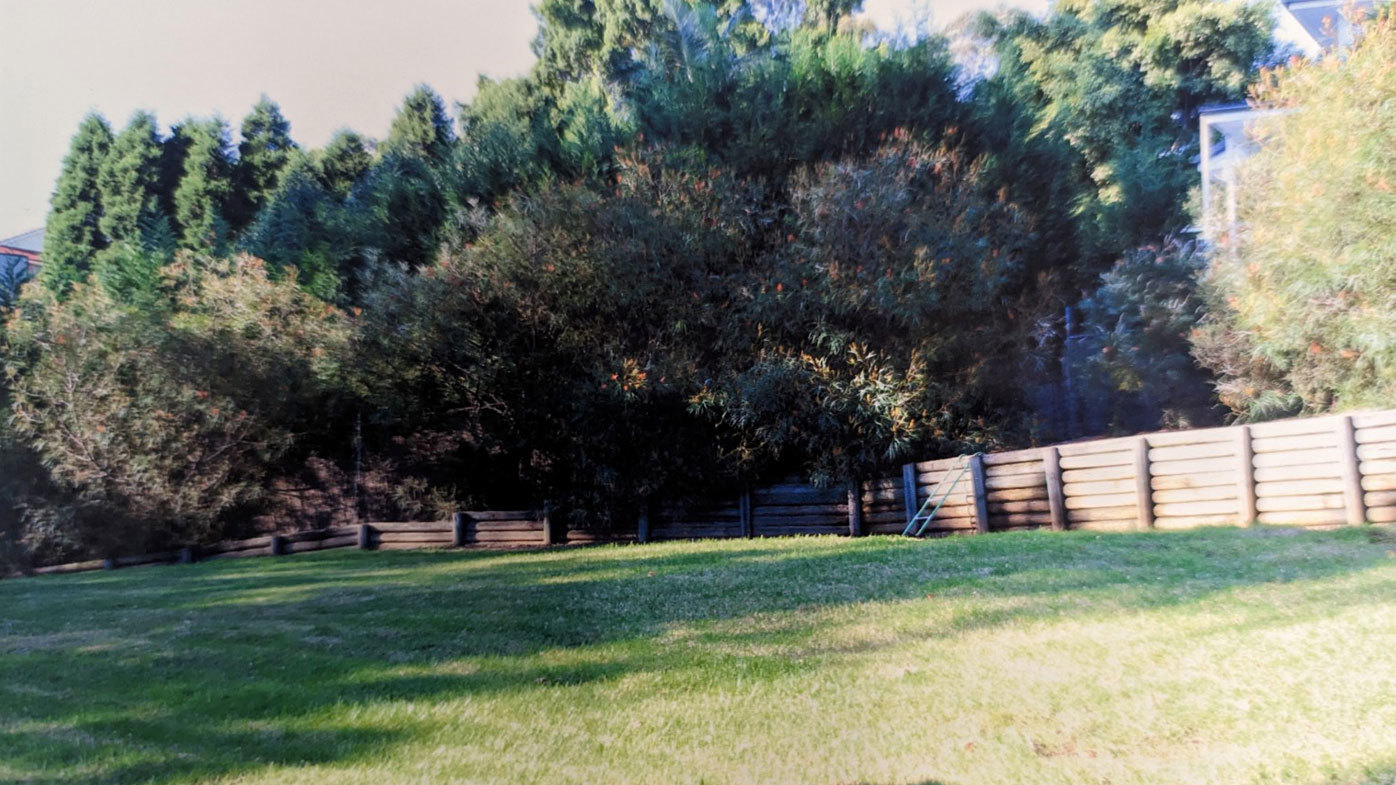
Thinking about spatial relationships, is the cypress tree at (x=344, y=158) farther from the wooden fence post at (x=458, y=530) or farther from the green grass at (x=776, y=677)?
the green grass at (x=776, y=677)

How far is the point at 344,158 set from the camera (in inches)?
1148

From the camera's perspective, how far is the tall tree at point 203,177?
2912 centimetres

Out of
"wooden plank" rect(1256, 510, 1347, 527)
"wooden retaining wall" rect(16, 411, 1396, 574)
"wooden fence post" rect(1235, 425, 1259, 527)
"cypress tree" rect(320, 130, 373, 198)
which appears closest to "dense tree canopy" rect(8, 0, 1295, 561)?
"wooden retaining wall" rect(16, 411, 1396, 574)

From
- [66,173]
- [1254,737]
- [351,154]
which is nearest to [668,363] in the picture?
[1254,737]

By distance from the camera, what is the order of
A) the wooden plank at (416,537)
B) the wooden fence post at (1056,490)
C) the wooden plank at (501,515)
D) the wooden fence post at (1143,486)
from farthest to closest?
the wooden plank at (416,537) < the wooden plank at (501,515) < the wooden fence post at (1056,490) < the wooden fence post at (1143,486)

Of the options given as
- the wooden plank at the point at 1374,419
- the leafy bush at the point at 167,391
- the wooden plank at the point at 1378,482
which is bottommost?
the wooden plank at the point at 1378,482

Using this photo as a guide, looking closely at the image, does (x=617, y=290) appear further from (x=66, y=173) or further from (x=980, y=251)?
(x=66, y=173)

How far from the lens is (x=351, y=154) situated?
95.7ft

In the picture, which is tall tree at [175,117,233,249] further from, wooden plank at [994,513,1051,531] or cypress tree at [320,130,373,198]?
wooden plank at [994,513,1051,531]

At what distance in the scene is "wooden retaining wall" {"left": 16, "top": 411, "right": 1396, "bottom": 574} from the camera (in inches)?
381

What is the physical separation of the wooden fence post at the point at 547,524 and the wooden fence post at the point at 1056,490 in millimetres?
8197

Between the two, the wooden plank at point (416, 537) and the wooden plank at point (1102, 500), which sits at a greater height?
the wooden plank at point (1102, 500)

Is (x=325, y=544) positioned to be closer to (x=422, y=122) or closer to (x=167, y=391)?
(x=167, y=391)

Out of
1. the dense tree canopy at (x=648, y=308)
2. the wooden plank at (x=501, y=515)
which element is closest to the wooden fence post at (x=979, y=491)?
the dense tree canopy at (x=648, y=308)
